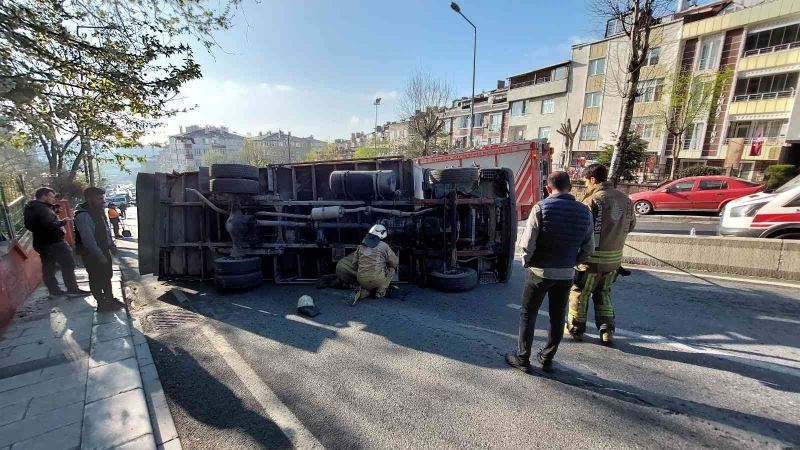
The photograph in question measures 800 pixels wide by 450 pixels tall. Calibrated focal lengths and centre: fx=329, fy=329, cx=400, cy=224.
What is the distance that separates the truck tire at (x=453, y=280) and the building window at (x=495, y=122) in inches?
1494

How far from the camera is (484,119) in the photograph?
41.3 metres

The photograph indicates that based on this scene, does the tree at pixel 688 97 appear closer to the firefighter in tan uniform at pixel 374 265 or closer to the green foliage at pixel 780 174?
the green foliage at pixel 780 174

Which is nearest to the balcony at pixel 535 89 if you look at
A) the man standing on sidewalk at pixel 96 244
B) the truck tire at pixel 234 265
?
the truck tire at pixel 234 265

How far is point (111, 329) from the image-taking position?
399 centimetres

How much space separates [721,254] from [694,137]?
80.4 feet

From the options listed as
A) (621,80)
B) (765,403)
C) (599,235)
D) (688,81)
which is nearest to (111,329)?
(599,235)

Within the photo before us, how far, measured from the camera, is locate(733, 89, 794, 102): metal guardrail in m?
20.0

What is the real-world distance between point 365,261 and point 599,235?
297cm

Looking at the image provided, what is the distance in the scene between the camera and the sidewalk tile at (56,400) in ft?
8.50

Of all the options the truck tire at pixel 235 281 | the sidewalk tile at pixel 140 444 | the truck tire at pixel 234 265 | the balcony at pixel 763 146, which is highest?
the balcony at pixel 763 146

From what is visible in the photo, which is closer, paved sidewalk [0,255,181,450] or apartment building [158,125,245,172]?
paved sidewalk [0,255,181,450]

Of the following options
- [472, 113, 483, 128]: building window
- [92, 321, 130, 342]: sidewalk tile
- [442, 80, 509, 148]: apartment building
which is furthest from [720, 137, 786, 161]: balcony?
[92, 321, 130, 342]: sidewalk tile

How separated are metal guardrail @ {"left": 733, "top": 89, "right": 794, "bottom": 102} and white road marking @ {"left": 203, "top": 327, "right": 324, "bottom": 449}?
31304mm

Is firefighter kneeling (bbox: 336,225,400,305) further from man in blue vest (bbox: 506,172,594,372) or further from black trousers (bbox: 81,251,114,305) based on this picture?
black trousers (bbox: 81,251,114,305)
